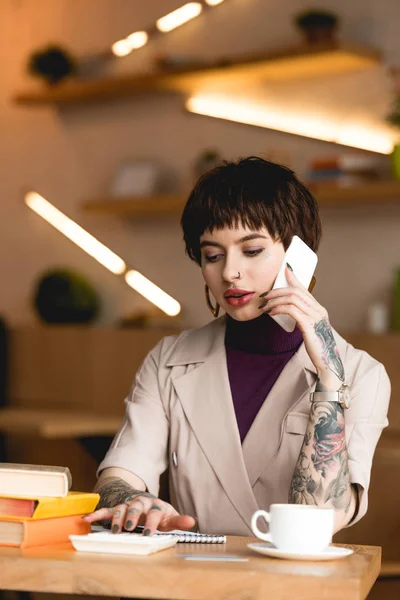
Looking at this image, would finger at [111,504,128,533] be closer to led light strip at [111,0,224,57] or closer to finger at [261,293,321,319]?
finger at [261,293,321,319]

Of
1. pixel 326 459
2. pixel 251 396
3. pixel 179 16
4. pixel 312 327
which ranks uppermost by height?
pixel 179 16

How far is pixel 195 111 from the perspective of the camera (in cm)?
511

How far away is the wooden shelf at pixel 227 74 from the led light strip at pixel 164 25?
21 cm

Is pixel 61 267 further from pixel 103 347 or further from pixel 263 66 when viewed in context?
pixel 263 66

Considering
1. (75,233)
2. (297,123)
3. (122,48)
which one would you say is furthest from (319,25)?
(75,233)

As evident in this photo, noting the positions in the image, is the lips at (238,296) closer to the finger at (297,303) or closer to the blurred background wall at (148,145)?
the finger at (297,303)

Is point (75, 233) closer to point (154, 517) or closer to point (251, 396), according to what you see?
point (251, 396)

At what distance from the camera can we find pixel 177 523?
1629mm

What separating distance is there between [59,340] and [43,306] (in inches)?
9.7

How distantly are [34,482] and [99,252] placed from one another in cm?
401

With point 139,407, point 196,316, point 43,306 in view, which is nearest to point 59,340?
point 43,306

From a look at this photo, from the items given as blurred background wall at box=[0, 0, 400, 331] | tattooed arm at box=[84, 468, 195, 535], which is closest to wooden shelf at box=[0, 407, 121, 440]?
blurred background wall at box=[0, 0, 400, 331]

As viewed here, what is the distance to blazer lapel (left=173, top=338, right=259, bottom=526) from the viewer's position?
6.60 feet

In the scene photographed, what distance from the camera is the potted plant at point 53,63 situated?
5520 mm
